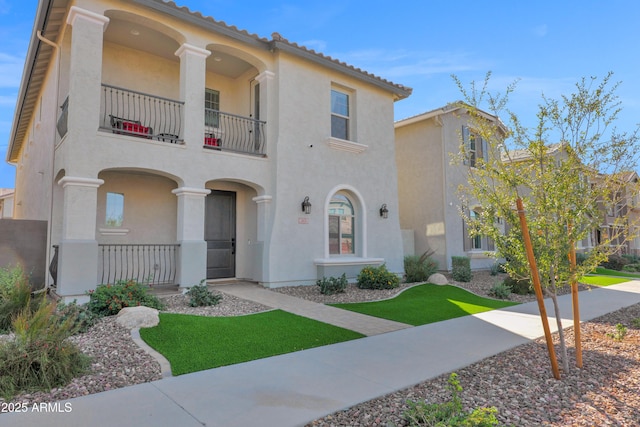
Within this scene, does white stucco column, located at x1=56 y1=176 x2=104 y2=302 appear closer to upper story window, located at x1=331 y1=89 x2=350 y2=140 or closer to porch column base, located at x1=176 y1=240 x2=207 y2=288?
porch column base, located at x1=176 y1=240 x2=207 y2=288

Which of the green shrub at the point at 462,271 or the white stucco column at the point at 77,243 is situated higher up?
the white stucco column at the point at 77,243

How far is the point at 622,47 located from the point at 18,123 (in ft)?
72.4

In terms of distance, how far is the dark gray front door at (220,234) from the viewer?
39.4ft

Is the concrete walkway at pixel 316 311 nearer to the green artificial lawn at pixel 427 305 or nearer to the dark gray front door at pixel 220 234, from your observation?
the green artificial lawn at pixel 427 305

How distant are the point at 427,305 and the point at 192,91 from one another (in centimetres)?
817

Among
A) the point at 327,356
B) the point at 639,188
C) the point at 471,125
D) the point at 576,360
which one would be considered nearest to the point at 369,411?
the point at 327,356

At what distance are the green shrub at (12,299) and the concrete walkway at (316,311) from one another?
429cm

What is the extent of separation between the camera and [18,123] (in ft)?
56.5

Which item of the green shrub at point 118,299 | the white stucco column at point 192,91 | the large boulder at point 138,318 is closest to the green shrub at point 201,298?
the green shrub at point 118,299

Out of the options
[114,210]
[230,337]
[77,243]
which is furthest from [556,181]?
[114,210]

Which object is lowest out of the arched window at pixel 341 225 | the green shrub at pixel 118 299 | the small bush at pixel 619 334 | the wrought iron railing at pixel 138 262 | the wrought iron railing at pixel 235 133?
the small bush at pixel 619 334

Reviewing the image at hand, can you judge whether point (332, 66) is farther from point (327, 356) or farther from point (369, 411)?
point (369, 411)

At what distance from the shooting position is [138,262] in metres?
10.8

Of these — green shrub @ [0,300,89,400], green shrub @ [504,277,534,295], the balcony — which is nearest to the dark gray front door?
the balcony
